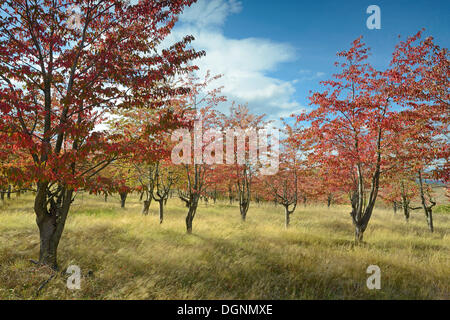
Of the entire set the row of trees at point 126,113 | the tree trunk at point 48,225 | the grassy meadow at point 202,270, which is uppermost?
the row of trees at point 126,113

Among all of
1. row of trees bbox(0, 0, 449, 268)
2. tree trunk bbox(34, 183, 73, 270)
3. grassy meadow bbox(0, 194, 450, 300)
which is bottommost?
grassy meadow bbox(0, 194, 450, 300)

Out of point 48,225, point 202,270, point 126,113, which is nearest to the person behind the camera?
point 48,225

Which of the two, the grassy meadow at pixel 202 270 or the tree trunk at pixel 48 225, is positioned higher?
the tree trunk at pixel 48 225

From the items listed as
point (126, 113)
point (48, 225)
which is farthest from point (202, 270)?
point (126, 113)

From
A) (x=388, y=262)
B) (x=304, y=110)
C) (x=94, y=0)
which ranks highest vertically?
(x=94, y=0)

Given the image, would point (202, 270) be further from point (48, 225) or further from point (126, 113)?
point (126, 113)

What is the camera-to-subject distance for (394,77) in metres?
8.94

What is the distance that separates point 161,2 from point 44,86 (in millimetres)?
3835

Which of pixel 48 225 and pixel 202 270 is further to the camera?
pixel 202 270

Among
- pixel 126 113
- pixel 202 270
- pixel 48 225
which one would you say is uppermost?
pixel 126 113

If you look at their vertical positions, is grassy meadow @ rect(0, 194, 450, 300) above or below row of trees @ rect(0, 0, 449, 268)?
below
